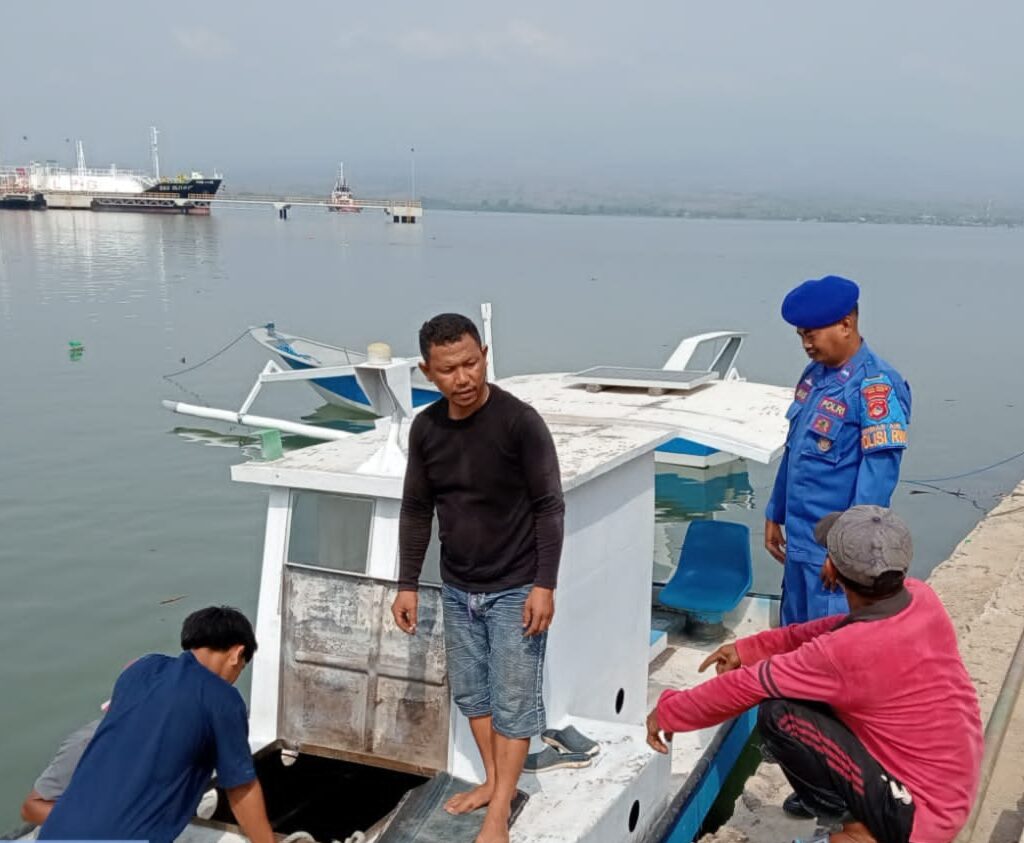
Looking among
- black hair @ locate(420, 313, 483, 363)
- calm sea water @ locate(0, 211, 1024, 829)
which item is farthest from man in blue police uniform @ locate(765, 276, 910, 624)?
calm sea water @ locate(0, 211, 1024, 829)

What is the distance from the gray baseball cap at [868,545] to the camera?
3.06 metres

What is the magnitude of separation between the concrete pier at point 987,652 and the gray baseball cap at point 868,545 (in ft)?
6.45

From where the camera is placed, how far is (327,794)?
4.53 m

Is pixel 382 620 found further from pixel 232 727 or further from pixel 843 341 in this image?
pixel 843 341

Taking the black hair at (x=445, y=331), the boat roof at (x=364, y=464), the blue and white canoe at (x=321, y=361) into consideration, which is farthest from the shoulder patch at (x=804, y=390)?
the blue and white canoe at (x=321, y=361)

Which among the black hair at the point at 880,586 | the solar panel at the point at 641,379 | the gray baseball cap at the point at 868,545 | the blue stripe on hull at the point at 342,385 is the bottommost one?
the blue stripe on hull at the point at 342,385

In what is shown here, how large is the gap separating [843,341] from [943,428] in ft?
58.5

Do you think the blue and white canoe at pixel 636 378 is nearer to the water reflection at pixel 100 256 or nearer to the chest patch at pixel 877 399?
the chest patch at pixel 877 399

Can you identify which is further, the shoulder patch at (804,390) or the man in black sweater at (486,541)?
the shoulder patch at (804,390)

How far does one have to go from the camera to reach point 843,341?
4.56m

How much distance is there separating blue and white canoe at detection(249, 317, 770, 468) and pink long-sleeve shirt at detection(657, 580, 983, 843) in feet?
12.2

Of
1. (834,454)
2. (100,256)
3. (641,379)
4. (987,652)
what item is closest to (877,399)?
(834,454)

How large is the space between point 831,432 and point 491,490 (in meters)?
1.91

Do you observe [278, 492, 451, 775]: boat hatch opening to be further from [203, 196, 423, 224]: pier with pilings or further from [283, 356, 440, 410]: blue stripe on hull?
[203, 196, 423, 224]: pier with pilings
